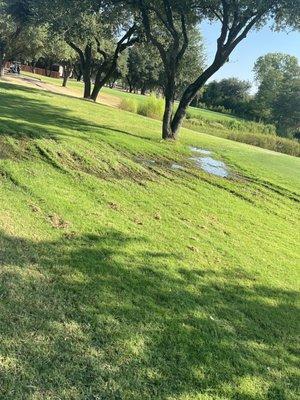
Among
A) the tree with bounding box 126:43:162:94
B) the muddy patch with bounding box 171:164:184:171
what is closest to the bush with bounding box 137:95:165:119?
the muddy patch with bounding box 171:164:184:171

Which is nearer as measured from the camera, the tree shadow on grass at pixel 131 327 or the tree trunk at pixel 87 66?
Result: the tree shadow on grass at pixel 131 327

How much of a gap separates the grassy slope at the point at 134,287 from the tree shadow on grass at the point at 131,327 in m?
0.01

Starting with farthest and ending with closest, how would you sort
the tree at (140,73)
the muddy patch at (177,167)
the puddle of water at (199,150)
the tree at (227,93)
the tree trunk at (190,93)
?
the tree at (227,93) → the tree at (140,73) → the tree trunk at (190,93) → the puddle of water at (199,150) → the muddy patch at (177,167)

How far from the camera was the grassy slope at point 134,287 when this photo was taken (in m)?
3.38

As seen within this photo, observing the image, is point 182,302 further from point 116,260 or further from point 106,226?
point 106,226

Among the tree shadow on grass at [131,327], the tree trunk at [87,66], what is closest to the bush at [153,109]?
the tree trunk at [87,66]

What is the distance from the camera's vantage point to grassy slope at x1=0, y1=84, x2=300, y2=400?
3379mm

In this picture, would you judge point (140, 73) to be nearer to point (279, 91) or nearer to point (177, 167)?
point (279, 91)

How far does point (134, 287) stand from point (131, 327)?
0.76 m

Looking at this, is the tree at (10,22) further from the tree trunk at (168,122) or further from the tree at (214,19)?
the tree trunk at (168,122)

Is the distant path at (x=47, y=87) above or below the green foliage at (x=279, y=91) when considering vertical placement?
below

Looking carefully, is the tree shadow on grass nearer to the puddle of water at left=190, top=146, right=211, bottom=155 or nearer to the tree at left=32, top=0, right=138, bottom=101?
the puddle of water at left=190, top=146, right=211, bottom=155

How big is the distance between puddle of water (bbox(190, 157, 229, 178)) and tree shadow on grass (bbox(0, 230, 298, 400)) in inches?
266

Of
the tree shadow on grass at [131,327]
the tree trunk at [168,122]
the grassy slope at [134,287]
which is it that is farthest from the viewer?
the tree trunk at [168,122]
